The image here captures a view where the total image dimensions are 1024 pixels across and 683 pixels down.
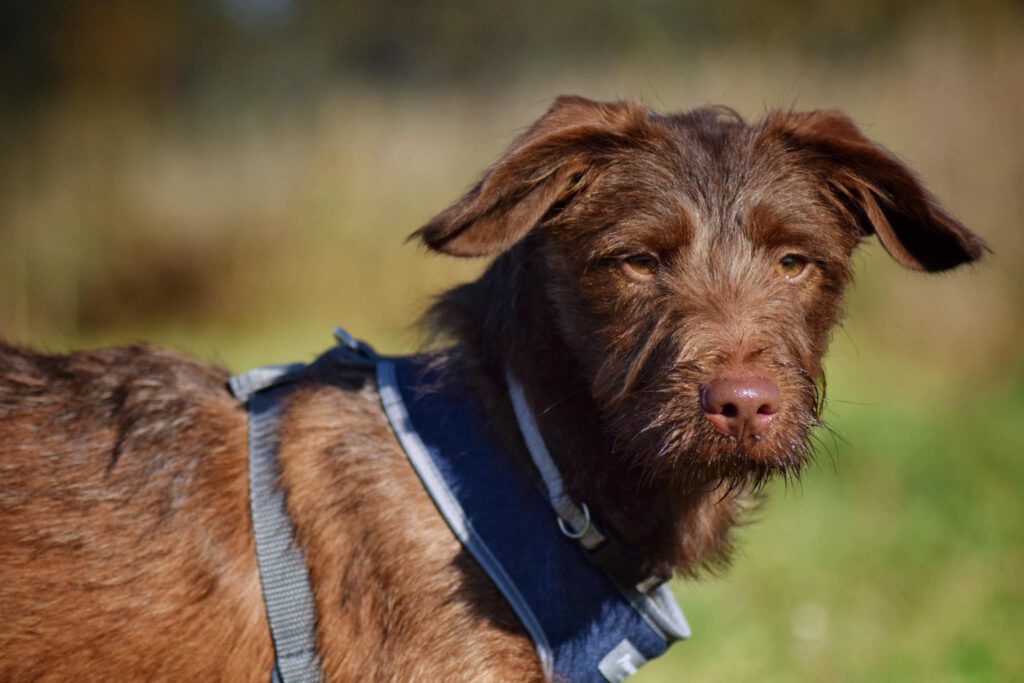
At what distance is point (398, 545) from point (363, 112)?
9.71 meters

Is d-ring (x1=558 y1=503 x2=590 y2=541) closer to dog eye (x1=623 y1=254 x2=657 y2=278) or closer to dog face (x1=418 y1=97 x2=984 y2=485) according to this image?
dog face (x1=418 y1=97 x2=984 y2=485)

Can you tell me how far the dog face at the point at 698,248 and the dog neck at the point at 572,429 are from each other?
0.05 m

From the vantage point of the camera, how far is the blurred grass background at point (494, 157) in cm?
516

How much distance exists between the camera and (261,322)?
1126 centimetres

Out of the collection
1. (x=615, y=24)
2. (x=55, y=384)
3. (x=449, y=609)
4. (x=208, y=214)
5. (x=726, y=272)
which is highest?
(x=208, y=214)

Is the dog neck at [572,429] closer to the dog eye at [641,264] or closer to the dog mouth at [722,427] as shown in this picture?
the dog mouth at [722,427]

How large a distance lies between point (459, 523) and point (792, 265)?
119 cm

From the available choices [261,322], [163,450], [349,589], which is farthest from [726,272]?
[261,322]

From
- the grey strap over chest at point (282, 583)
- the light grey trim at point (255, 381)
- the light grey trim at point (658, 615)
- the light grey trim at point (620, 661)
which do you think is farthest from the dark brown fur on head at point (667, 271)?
the grey strap over chest at point (282, 583)

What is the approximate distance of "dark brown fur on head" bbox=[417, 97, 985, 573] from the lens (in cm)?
249

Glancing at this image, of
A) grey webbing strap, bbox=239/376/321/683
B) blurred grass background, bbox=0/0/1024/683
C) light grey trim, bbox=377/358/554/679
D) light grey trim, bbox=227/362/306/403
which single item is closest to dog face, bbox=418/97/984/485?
light grey trim, bbox=377/358/554/679

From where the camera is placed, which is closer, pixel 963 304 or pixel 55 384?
pixel 55 384

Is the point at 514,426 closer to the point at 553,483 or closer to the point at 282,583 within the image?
the point at 553,483

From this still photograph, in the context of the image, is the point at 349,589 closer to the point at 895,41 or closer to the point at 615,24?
the point at 895,41
